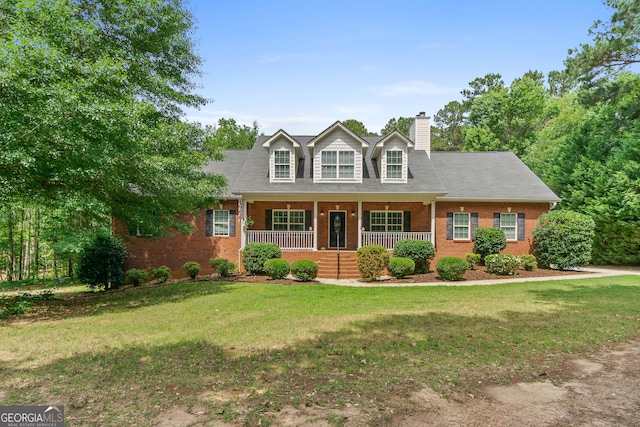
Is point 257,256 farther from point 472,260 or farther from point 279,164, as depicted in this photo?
point 472,260

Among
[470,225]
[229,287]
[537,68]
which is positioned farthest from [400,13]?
[537,68]

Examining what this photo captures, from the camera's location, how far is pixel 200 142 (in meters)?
12.4

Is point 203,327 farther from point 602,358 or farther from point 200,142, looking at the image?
point 200,142

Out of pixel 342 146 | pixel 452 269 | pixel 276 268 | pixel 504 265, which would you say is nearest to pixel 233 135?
pixel 342 146

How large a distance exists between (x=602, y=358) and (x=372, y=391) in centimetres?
357

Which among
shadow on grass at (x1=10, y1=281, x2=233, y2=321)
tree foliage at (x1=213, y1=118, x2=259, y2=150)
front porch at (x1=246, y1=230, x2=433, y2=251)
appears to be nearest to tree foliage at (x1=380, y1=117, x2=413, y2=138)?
tree foliage at (x1=213, y1=118, x2=259, y2=150)

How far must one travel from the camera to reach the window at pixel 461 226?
1725 cm

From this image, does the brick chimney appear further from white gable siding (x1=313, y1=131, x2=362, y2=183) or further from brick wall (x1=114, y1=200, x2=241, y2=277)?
brick wall (x1=114, y1=200, x2=241, y2=277)

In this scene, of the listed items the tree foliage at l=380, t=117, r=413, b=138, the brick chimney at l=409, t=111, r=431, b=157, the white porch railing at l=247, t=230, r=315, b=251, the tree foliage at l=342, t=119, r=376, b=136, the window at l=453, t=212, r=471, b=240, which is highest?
the tree foliage at l=380, t=117, r=413, b=138

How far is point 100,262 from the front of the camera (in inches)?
532

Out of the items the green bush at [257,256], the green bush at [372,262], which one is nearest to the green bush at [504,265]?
the green bush at [372,262]

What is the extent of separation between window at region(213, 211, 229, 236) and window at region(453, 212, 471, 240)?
1070 cm

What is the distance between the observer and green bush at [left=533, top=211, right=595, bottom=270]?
15.6 metres

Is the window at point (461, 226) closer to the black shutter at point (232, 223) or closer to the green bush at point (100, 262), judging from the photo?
the black shutter at point (232, 223)
